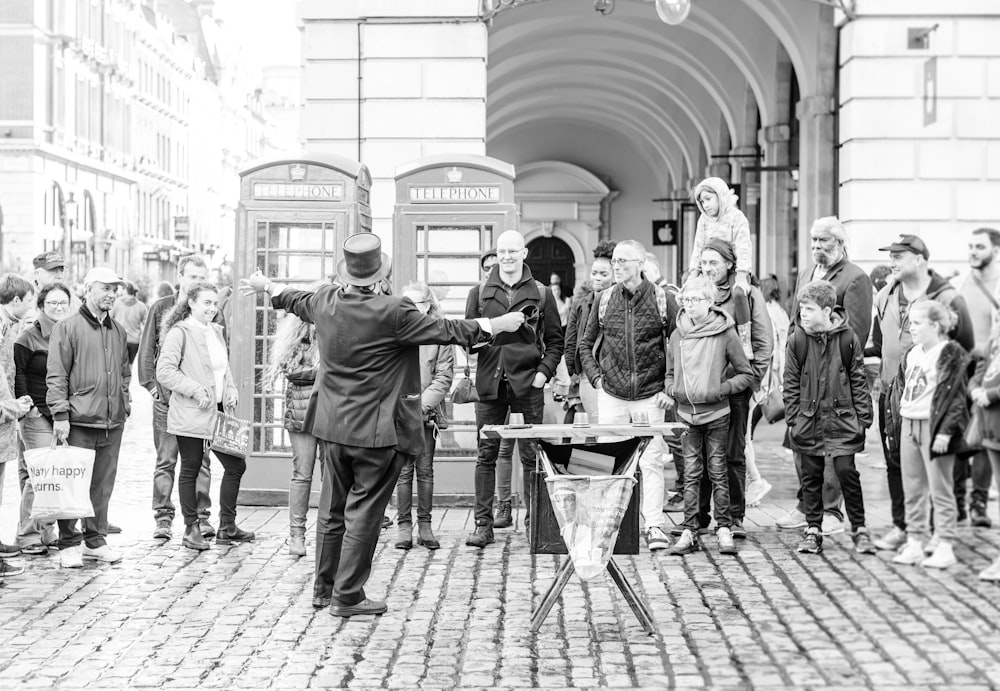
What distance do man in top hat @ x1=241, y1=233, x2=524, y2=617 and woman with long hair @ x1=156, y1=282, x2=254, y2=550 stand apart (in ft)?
6.21

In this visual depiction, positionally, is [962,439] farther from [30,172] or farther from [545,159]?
[30,172]

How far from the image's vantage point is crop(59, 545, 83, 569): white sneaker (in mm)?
8133

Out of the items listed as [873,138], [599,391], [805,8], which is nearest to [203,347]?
[599,391]

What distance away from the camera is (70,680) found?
5.74 metres

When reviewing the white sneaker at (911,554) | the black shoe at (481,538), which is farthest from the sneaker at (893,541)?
the black shoe at (481,538)

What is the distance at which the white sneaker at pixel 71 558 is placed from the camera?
26.7ft

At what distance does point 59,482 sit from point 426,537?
2.17 meters

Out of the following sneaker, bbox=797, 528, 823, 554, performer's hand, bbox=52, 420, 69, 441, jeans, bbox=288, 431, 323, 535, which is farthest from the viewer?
jeans, bbox=288, 431, 323, 535

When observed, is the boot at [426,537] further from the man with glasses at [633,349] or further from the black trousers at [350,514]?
the black trousers at [350,514]

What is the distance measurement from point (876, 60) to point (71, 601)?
29.8 feet

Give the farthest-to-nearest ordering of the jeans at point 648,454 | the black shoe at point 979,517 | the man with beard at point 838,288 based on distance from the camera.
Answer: the black shoe at point 979,517 < the man with beard at point 838,288 < the jeans at point 648,454

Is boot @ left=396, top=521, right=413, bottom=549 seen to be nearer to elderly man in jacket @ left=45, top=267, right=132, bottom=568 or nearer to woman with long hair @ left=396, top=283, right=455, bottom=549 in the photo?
woman with long hair @ left=396, top=283, right=455, bottom=549

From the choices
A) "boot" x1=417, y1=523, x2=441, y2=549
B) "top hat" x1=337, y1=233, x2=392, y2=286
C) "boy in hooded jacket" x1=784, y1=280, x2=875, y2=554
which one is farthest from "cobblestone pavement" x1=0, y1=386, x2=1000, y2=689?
"top hat" x1=337, y1=233, x2=392, y2=286

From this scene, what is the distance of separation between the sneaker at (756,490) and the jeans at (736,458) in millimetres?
1168
